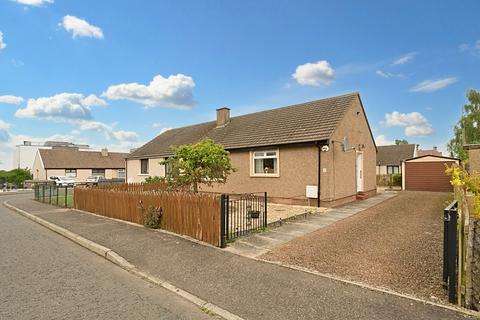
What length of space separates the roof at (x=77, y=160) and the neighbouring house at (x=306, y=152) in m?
38.2

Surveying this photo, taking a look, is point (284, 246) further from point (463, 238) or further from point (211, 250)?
point (463, 238)

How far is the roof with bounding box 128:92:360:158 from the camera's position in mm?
13875

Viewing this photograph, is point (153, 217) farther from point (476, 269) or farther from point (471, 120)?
point (471, 120)

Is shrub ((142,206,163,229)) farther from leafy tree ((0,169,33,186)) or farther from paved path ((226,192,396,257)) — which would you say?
leafy tree ((0,169,33,186))

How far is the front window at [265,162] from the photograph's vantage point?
14705mm

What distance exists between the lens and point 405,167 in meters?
24.8

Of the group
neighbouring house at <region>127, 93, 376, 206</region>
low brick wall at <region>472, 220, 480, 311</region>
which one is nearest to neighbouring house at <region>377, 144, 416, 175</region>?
neighbouring house at <region>127, 93, 376, 206</region>

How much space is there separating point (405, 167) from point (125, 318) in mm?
26590

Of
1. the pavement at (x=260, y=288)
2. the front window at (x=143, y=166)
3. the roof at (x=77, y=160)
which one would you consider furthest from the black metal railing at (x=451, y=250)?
the roof at (x=77, y=160)

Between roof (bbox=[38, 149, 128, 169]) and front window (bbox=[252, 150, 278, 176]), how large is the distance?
42.8 meters

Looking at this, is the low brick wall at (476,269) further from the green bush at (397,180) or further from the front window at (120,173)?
the front window at (120,173)

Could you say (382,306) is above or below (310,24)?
below

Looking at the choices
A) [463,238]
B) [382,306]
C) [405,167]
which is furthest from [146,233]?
[405,167]

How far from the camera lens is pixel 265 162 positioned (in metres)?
15.3
